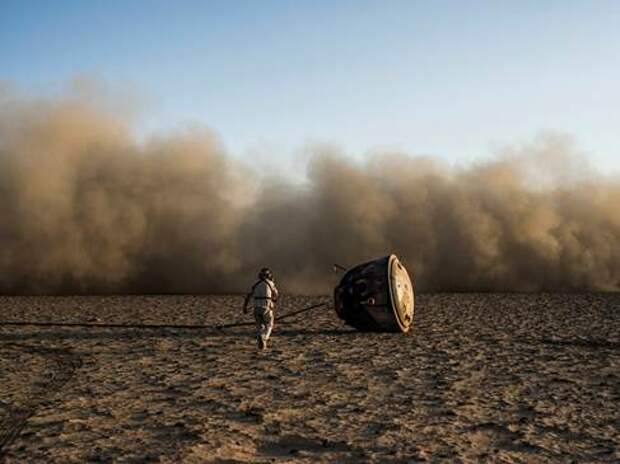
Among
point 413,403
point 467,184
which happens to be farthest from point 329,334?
point 467,184

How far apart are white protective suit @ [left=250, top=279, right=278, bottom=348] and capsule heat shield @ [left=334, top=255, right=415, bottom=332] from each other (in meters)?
1.99

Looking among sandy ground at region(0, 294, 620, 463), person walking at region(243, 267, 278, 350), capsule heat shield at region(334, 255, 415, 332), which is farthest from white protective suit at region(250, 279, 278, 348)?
capsule heat shield at region(334, 255, 415, 332)

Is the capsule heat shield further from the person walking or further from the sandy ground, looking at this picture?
the person walking

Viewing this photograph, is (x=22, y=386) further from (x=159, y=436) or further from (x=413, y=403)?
(x=413, y=403)

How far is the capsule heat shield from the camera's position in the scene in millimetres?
12281

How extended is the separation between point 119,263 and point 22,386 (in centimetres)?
2127

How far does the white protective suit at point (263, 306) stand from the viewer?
1104 cm

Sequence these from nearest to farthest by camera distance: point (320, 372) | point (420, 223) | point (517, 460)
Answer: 1. point (517, 460)
2. point (320, 372)
3. point (420, 223)

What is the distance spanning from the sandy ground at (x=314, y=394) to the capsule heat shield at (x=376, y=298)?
0.37m

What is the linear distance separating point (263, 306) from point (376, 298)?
244 cm

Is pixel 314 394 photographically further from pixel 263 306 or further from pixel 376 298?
pixel 376 298

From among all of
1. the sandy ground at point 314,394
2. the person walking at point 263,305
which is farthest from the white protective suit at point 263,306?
the sandy ground at point 314,394

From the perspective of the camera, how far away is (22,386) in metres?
8.12

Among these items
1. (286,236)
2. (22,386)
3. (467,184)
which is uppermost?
(467,184)
